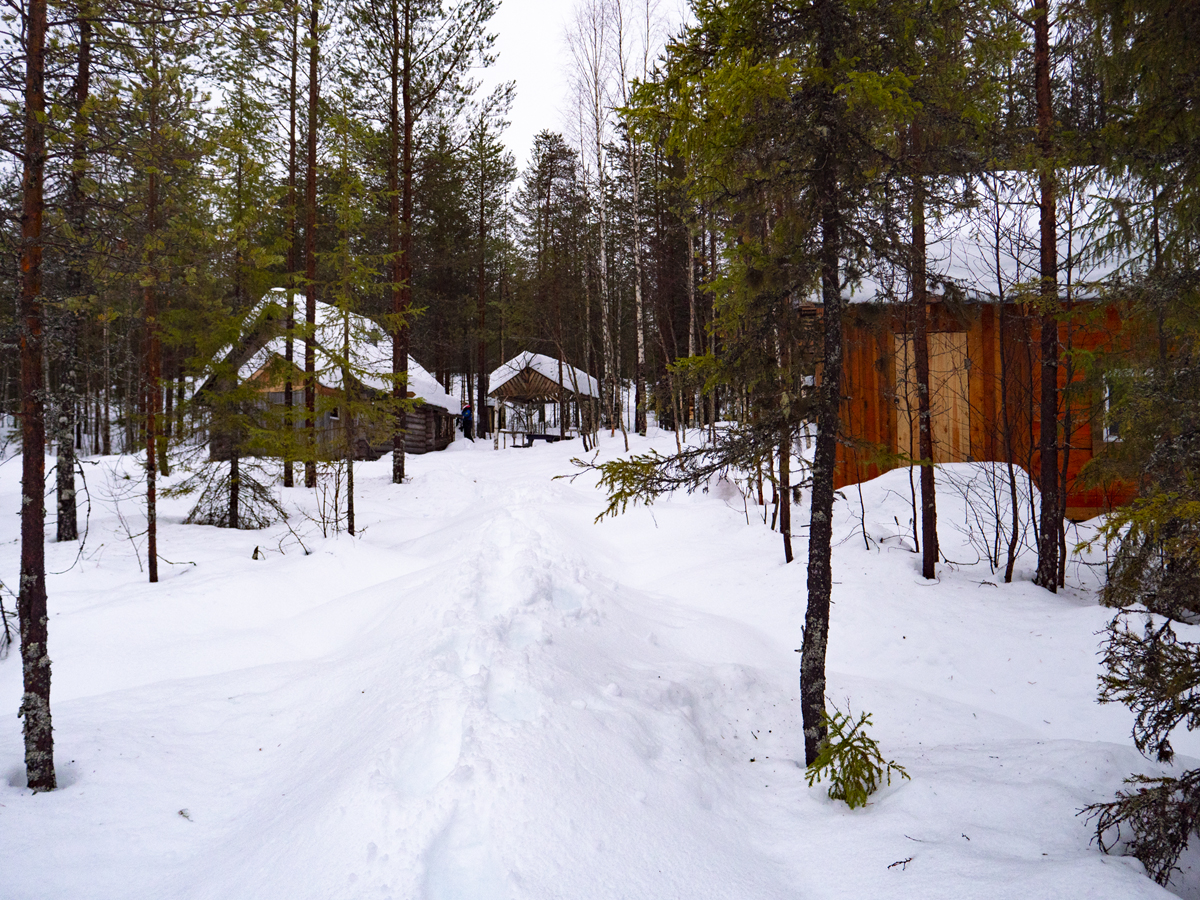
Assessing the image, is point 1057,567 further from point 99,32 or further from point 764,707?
point 99,32

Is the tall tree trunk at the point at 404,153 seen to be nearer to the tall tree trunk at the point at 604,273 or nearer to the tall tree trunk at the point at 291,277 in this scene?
the tall tree trunk at the point at 291,277

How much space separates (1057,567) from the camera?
8.00 meters

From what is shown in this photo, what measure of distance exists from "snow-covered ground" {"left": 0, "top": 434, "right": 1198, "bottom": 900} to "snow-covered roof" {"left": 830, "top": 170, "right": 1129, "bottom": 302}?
3.30m

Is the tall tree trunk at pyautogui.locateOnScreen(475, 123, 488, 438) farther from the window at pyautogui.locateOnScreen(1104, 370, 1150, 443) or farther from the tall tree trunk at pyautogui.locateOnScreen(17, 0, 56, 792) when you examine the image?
the tall tree trunk at pyautogui.locateOnScreen(17, 0, 56, 792)

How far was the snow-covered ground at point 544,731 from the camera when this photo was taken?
3.24 meters

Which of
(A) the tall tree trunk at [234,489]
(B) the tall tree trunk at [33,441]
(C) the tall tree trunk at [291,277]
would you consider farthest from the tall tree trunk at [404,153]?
(B) the tall tree trunk at [33,441]

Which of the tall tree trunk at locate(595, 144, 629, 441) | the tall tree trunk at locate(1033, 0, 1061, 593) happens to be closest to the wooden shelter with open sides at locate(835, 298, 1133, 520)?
the tall tree trunk at locate(1033, 0, 1061, 593)

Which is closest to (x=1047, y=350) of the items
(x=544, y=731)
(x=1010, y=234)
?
(x=1010, y=234)

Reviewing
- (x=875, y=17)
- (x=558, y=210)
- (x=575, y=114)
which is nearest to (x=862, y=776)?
(x=875, y=17)

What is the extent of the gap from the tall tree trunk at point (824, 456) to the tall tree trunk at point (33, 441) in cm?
485

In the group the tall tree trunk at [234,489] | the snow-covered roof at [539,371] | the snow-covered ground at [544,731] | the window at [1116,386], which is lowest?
the snow-covered ground at [544,731]

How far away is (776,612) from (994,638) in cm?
224

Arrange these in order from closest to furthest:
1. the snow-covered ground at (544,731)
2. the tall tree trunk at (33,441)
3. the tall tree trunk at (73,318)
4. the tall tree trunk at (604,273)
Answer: the snow-covered ground at (544,731) → the tall tree trunk at (33,441) → the tall tree trunk at (73,318) → the tall tree trunk at (604,273)

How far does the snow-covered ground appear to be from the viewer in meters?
3.24
